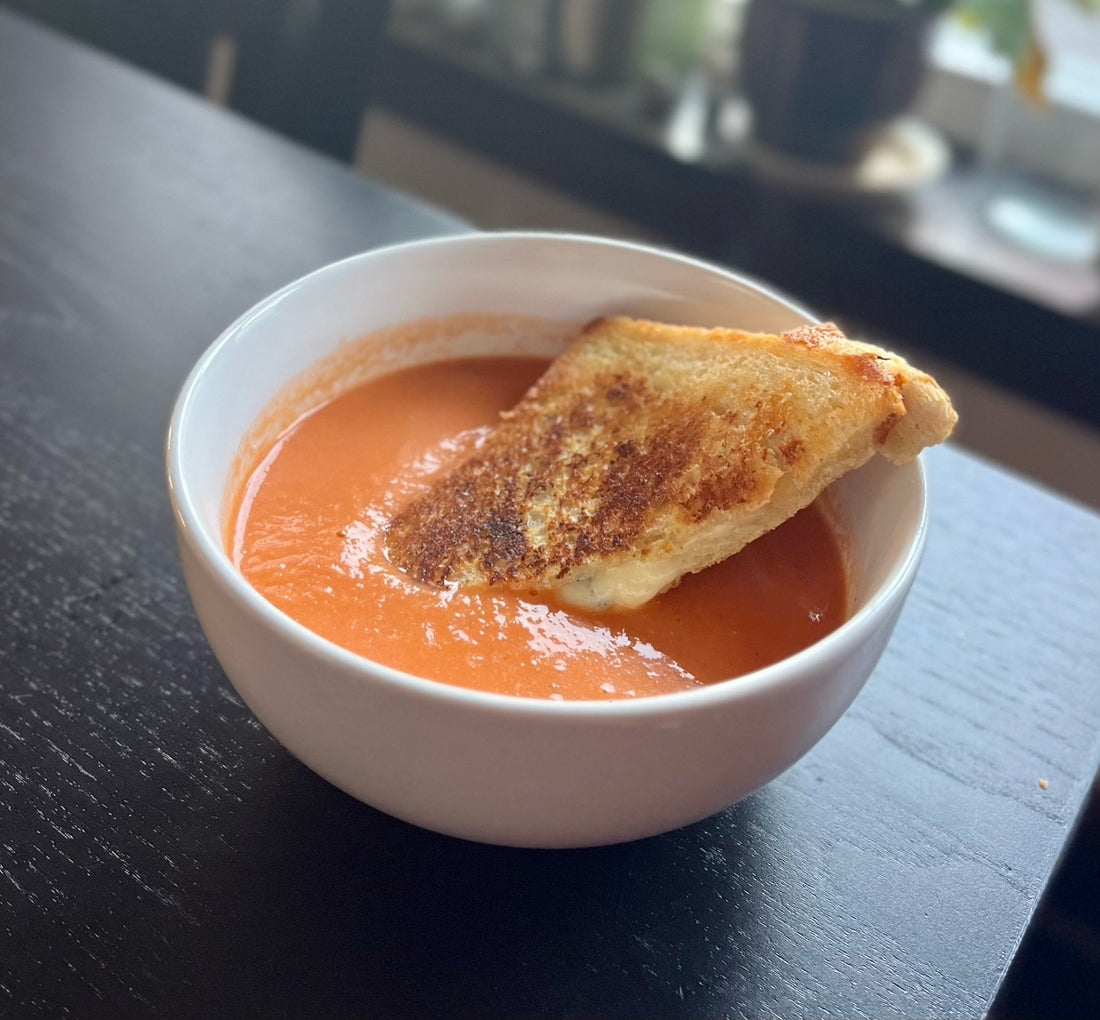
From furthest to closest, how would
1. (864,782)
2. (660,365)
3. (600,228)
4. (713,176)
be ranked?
(600,228) < (713,176) < (660,365) < (864,782)

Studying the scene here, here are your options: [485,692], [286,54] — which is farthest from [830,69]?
[485,692]

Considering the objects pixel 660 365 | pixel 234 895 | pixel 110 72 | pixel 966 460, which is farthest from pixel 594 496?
pixel 110 72

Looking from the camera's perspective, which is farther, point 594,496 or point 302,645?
point 594,496

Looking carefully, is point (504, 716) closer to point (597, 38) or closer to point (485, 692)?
point (485, 692)

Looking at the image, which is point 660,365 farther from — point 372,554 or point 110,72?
point 110,72

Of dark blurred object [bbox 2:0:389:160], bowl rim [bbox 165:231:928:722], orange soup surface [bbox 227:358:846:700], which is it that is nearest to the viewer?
bowl rim [bbox 165:231:928:722]

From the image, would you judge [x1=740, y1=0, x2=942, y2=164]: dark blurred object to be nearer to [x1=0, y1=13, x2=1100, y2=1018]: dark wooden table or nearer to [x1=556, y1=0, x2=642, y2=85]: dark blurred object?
[x1=556, y1=0, x2=642, y2=85]: dark blurred object

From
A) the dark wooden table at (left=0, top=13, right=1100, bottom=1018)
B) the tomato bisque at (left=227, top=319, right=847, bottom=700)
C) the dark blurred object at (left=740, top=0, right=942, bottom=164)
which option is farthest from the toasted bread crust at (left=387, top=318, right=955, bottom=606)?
the dark blurred object at (left=740, top=0, right=942, bottom=164)
